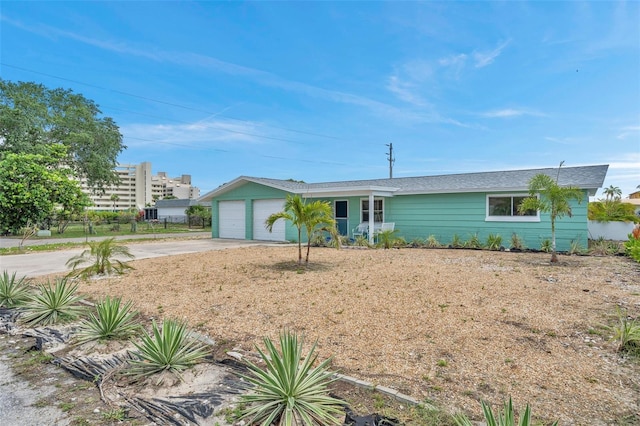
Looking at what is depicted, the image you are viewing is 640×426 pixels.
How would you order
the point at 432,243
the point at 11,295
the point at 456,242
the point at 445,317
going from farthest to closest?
the point at 432,243 < the point at 456,242 < the point at 11,295 < the point at 445,317

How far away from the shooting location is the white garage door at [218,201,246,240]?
66.1 ft

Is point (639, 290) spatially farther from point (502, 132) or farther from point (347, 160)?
point (347, 160)

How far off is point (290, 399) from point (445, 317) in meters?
3.26

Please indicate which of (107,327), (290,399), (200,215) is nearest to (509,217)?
(290,399)

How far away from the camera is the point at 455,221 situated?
15.2 metres

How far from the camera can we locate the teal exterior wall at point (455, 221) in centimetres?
1291

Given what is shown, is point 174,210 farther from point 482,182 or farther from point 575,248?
point 575,248

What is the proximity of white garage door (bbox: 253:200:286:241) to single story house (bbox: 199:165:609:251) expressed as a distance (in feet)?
0.17

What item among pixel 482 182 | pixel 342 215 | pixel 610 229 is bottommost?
pixel 610 229

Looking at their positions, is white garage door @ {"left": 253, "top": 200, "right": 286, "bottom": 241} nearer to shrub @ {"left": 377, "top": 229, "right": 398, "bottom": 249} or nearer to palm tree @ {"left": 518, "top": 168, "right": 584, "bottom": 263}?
shrub @ {"left": 377, "top": 229, "right": 398, "bottom": 249}

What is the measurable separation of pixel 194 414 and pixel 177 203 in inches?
2001

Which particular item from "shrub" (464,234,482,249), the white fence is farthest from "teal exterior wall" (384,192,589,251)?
the white fence

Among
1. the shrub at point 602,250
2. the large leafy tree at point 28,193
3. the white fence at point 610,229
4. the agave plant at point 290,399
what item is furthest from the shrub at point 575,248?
the large leafy tree at point 28,193

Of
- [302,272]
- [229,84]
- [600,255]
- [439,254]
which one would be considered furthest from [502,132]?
[229,84]
